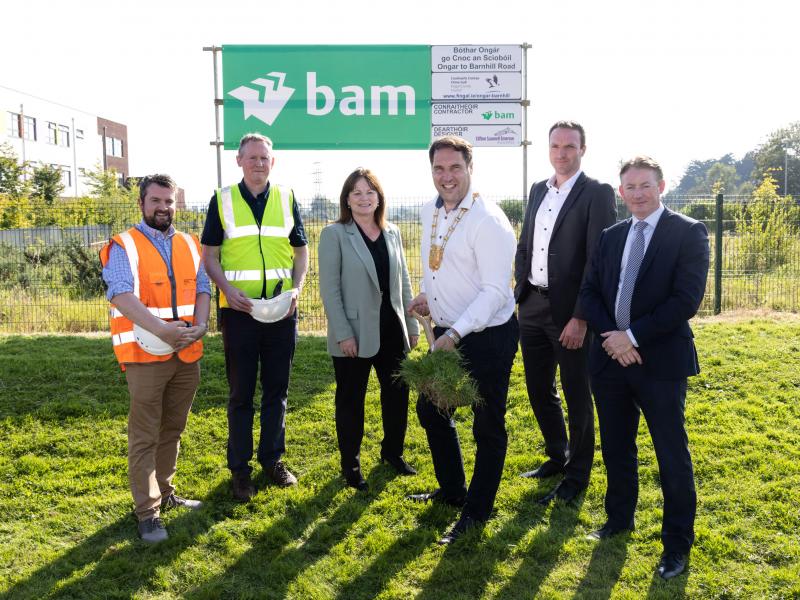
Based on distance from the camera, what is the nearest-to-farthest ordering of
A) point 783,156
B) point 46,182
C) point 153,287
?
point 153,287 < point 46,182 < point 783,156

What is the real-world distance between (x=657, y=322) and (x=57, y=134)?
193 feet

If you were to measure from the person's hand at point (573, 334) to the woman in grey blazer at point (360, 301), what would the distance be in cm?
113

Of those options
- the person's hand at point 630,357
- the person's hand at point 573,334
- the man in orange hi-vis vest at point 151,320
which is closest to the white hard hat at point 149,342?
the man in orange hi-vis vest at point 151,320

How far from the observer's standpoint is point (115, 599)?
3855mm

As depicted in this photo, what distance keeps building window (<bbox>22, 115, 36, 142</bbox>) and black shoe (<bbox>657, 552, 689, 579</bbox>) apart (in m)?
54.6

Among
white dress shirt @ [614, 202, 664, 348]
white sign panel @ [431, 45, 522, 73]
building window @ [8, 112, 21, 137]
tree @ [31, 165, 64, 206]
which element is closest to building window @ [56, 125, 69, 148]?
building window @ [8, 112, 21, 137]

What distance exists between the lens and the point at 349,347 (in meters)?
4.91

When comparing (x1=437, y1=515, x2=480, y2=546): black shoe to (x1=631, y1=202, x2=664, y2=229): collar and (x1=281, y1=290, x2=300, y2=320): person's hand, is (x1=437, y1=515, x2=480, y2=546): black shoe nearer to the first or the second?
(x1=281, y1=290, x2=300, y2=320): person's hand

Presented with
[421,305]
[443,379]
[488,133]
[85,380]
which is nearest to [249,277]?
[421,305]

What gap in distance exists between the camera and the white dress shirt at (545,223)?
4.89 m

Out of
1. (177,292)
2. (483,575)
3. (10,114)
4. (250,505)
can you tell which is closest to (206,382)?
(250,505)

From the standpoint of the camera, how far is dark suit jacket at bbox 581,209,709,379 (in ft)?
12.5

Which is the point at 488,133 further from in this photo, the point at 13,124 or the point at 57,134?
the point at 57,134

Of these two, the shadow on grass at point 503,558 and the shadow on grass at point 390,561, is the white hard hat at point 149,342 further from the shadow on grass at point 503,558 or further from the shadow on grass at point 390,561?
the shadow on grass at point 503,558
